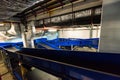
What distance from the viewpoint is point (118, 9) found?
103 centimetres

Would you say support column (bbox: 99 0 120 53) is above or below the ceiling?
below

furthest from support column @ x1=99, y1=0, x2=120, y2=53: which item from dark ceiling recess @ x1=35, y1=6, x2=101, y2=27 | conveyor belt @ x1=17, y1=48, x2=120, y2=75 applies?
dark ceiling recess @ x1=35, y1=6, x2=101, y2=27

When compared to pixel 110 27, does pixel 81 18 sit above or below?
above

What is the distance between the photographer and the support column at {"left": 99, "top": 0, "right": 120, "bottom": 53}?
3.45 feet

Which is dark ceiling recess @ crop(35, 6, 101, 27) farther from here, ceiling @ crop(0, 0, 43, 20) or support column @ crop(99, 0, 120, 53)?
ceiling @ crop(0, 0, 43, 20)

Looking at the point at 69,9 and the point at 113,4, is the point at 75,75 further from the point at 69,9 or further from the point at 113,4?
the point at 69,9

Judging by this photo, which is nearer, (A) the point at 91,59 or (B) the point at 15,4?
(A) the point at 91,59

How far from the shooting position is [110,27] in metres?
1.11

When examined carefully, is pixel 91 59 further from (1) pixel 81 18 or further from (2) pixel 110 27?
(1) pixel 81 18

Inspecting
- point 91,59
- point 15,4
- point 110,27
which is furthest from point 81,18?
point 15,4

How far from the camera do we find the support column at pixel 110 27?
1.05 meters

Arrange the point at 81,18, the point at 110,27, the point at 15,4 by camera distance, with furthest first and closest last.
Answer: the point at 81,18, the point at 15,4, the point at 110,27

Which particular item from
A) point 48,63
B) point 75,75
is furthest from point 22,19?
point 75,75

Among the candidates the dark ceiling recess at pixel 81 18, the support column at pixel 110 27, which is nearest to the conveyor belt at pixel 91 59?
the support column at pixel 110 27
